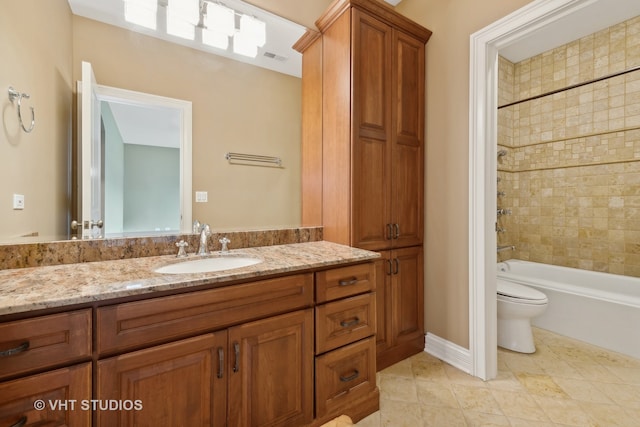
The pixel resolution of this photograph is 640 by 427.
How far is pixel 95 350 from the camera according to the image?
0.84 metres

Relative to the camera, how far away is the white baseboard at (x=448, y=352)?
1.85 metres

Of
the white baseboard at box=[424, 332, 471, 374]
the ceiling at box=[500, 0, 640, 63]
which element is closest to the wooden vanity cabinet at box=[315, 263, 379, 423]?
the white baseboard at box=[424, 332, 471, 374]

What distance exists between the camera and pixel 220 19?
5.56ft

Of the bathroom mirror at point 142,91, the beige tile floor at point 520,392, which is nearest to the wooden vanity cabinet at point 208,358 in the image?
the beige tile floor at point 520,392

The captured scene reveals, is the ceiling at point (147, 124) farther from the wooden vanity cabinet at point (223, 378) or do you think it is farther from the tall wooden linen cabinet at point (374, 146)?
the wooden vanity cabinet at point (223, 378)

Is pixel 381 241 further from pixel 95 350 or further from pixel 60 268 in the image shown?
pixel 60 268

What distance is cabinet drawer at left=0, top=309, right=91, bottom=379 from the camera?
0.73 metres

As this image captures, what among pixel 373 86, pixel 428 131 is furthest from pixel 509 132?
pixel 373 86

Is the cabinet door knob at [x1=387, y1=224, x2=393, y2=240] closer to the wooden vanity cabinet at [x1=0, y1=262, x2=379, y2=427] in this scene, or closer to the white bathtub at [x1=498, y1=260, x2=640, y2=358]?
the wooden vanity cabinet at [x1=0, y1=262, x2=379, y2=427]

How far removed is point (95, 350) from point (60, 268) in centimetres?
54

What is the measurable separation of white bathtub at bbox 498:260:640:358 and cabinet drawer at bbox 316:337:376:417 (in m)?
1.93

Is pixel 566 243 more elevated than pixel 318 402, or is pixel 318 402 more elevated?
pixel 566 243

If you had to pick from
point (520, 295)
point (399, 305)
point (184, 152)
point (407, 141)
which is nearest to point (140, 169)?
point (184, 152)

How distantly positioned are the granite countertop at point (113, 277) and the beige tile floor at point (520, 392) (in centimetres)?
90
